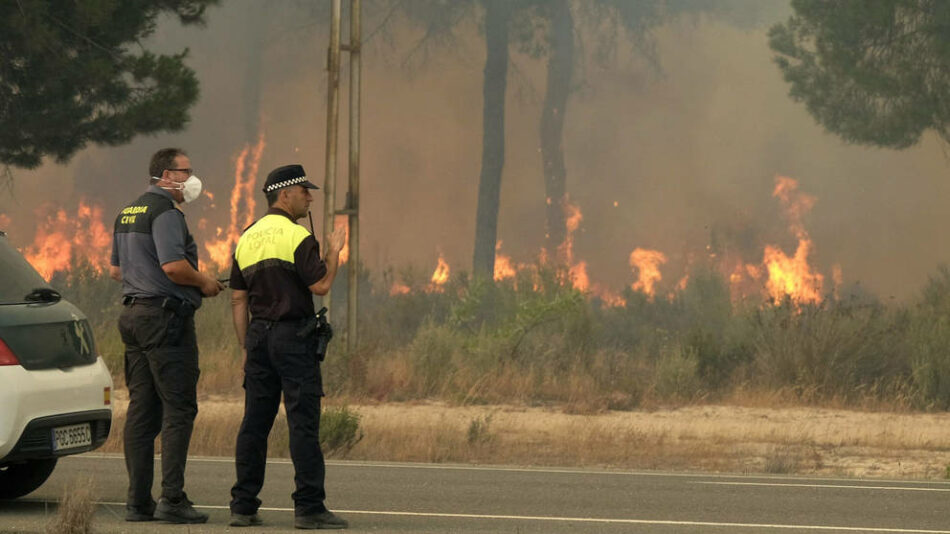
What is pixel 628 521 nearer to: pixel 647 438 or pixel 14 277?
pixel 14 277

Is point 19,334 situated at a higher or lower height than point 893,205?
lower

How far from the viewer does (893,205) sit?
49.1 metres

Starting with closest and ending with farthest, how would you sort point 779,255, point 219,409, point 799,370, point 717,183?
point 219,409 < point 799,370 < point 779,255 < point 717,183

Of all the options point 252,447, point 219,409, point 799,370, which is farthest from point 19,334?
point 799,370

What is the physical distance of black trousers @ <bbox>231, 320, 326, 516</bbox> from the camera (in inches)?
361

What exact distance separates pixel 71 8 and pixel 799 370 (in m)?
11.5

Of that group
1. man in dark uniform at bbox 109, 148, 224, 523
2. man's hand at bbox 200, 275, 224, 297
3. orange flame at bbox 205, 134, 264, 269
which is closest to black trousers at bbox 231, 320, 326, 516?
man in dark uniform at bbox 109, 148, 224, 523

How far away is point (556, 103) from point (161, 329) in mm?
35825

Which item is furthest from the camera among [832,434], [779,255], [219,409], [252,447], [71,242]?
[71,242]

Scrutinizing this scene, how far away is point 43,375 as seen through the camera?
975 cm

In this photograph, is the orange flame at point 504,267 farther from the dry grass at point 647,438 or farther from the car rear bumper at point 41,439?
the car rear bumper at point 41,439

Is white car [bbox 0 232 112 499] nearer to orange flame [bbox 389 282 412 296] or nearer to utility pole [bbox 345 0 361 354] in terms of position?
utility pole [bbox 345 0 361 354]

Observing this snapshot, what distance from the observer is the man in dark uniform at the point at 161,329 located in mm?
9578

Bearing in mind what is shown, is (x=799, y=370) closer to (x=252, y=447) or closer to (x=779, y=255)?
(x=252, y=447)
